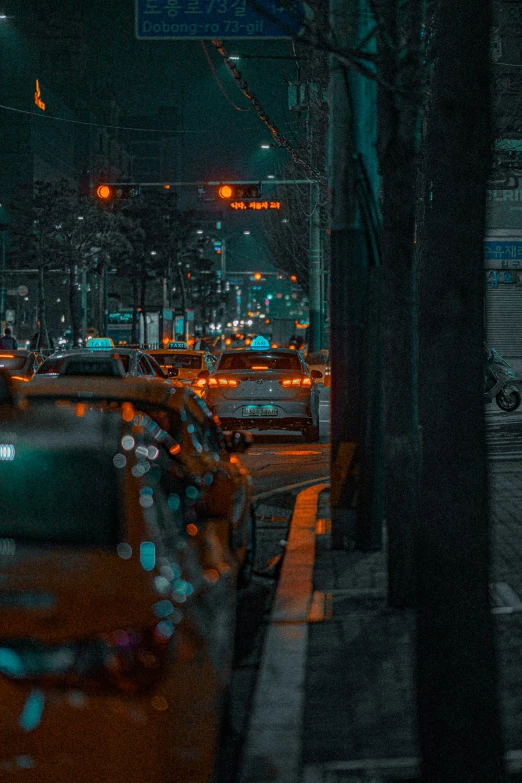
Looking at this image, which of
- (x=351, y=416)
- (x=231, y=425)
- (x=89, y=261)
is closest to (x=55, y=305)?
(x=89, y=261)

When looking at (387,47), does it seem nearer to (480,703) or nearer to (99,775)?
(480,703)

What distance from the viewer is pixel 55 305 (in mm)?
115688

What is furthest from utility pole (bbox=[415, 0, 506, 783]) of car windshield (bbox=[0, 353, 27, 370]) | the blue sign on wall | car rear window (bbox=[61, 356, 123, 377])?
the blue sign on wall

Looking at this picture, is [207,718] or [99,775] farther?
[207,718]

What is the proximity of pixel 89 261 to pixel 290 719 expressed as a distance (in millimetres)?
62627

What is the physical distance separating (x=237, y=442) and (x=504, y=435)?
13.4m

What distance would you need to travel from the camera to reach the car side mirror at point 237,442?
7050 mm

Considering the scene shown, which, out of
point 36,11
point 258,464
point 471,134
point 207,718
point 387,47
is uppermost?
point 36,11

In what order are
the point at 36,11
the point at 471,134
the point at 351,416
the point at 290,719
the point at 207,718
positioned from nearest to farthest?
the point at 207,718, the point at 471,134, the point at 290,719, the point at 351,416, the point at 36,11

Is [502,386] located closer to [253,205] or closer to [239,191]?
[239,191]

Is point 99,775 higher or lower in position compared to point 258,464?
higher

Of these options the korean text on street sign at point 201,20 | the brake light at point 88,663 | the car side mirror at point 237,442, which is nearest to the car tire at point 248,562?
the car side mirror at point 237,442

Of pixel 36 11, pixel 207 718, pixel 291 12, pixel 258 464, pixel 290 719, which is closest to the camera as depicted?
pixel 207 718

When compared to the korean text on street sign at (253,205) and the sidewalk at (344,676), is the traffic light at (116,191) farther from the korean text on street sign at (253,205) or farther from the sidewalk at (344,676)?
the sidewalk at (344,676)
